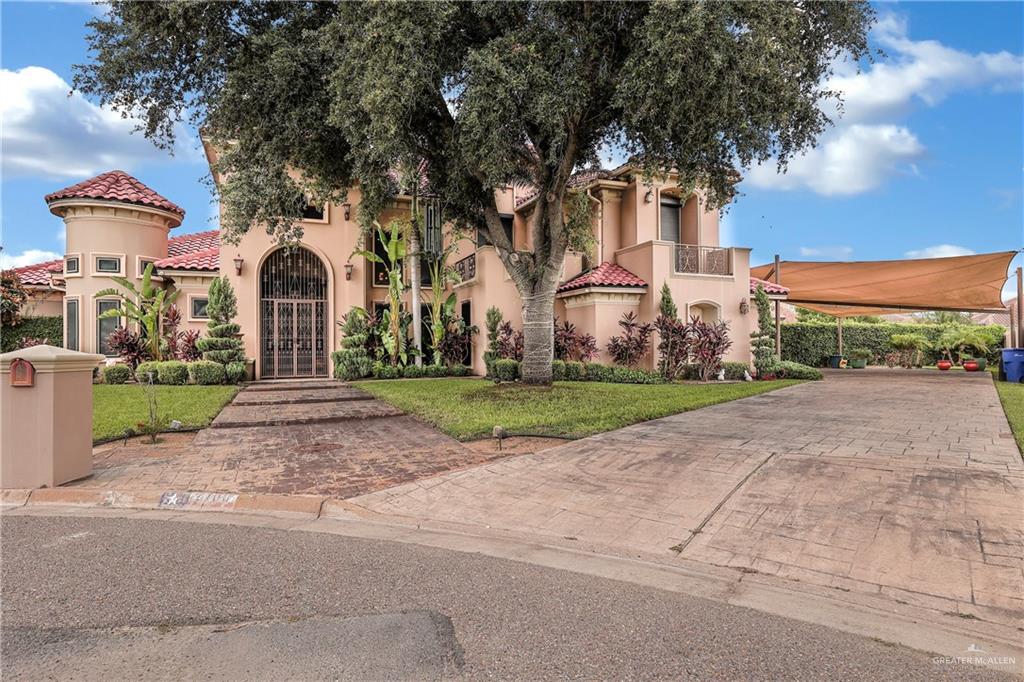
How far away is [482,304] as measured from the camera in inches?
781

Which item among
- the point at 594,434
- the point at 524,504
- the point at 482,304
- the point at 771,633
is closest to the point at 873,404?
the point at 594,434

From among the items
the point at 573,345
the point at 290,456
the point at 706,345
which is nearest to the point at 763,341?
the point at 706,345

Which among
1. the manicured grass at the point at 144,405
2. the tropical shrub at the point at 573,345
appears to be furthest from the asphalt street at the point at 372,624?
the tropical shrub at the point at 573,345

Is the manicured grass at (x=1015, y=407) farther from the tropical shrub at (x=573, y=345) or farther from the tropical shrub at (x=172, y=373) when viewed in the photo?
the tropical shrub at (x=172, y=373)

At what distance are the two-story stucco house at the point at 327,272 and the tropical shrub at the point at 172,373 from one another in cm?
247

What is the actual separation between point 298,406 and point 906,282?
19.2m

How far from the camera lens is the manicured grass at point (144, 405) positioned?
9.41m

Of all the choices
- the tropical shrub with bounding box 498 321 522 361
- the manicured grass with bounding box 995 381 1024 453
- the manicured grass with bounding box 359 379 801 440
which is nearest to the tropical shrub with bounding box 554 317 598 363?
the tropical shrub with bounding box 498 321 522 361

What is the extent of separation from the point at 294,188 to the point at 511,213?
1083 centimetres

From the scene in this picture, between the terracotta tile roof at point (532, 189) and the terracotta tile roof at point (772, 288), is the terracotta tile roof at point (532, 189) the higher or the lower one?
the higher one

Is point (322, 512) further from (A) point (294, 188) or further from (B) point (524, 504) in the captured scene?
(A) point (294, 188)

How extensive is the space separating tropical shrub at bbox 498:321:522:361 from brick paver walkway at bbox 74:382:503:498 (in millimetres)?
7184

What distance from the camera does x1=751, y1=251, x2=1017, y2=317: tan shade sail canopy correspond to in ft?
59.8

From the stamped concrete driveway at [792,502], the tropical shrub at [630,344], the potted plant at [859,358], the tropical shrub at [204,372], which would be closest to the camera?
the stamped concrete driveway at [792,502]
